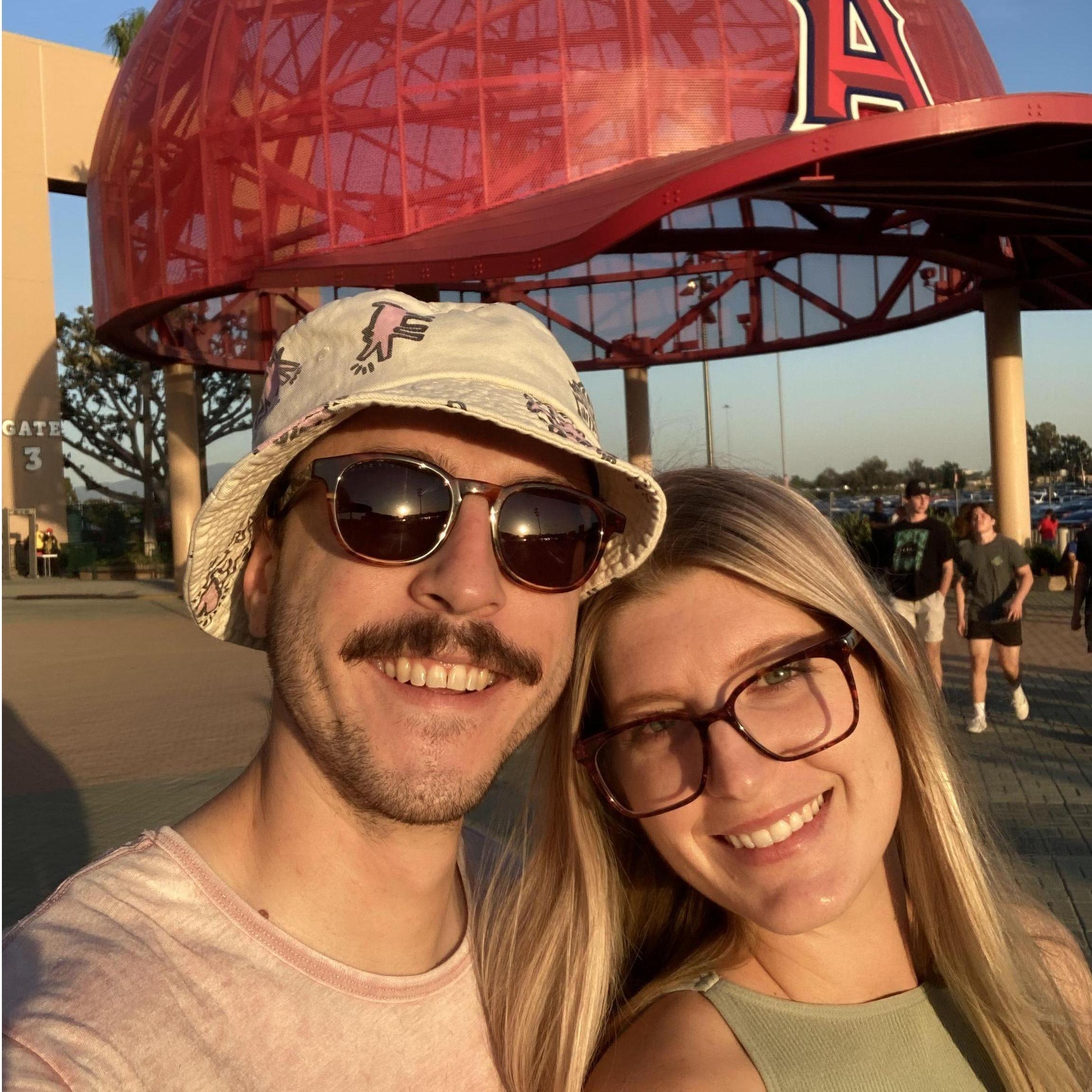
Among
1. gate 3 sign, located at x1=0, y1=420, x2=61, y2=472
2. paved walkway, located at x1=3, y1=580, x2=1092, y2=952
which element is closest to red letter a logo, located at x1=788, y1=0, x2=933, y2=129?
paved walkway, located at x1=3, y1=580, x2=1092, y2=952

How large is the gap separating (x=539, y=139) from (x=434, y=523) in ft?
48.3

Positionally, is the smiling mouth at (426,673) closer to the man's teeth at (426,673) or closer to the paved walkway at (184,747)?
the man's teeth at (426,673)

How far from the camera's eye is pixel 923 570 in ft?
32.1

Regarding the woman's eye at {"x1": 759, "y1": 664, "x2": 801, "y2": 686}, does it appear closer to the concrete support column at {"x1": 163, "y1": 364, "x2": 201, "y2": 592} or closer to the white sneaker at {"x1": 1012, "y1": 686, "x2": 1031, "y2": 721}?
the white sneaker at {"x1": 1012, "y1": 686, "x2": 1031, "y2": 721}

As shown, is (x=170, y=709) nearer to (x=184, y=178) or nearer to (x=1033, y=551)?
(x=184, y=178)

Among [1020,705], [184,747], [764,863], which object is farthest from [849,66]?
[764,863]

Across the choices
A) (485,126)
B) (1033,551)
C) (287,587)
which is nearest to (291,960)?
(287,587)

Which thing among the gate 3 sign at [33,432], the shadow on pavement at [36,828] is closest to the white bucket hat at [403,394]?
the shadow on pavement at [36,828]

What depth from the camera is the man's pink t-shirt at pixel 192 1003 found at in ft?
4.69

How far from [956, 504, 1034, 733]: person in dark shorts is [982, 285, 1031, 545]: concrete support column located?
12.5 metres

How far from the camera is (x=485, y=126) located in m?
15.6

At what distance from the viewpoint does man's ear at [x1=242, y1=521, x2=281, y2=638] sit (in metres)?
2.12

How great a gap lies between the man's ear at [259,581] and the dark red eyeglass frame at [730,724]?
641 mm

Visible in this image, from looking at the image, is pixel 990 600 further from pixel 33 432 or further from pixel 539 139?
pixel 33 432
